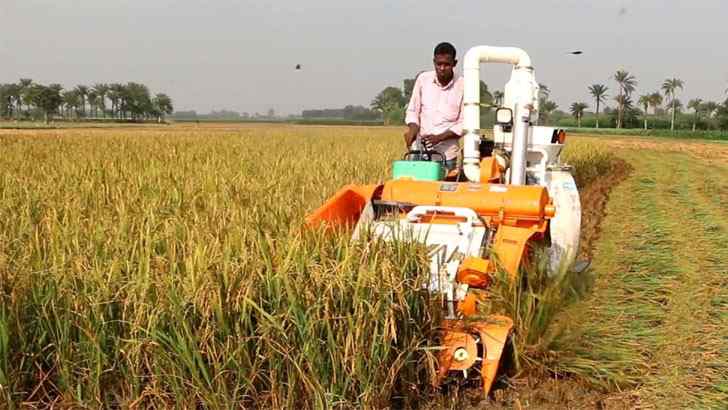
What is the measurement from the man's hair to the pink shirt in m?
0.27

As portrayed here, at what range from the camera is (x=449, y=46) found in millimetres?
5438

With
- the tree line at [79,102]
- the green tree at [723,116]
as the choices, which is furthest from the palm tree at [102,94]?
the green tree at [723,116]

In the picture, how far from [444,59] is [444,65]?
52 millimetres

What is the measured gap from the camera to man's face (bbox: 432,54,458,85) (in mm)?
5469

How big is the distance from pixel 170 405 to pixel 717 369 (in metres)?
2.88

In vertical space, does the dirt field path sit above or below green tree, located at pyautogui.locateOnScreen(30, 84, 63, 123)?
below

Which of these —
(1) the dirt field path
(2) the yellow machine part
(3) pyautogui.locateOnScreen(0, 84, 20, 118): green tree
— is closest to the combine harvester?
(2) the yellow machine part

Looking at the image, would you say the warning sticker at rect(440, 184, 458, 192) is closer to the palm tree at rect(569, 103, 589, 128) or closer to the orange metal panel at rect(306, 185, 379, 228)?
the orange metal panel at rect(306, 185, 379, 228)

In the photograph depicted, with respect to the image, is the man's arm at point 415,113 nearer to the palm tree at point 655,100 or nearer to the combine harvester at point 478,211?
the combine harvester at point 478,211

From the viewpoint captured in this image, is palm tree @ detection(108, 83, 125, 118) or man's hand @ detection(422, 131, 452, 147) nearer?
man's hand @ detection(422, 131, 452, 147)

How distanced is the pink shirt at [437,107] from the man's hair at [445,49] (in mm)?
275

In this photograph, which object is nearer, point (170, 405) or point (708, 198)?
point (170, 405)

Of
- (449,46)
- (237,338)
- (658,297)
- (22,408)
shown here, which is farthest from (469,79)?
(22,408)

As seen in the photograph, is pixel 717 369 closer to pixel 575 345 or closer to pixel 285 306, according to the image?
pixel 575 345
